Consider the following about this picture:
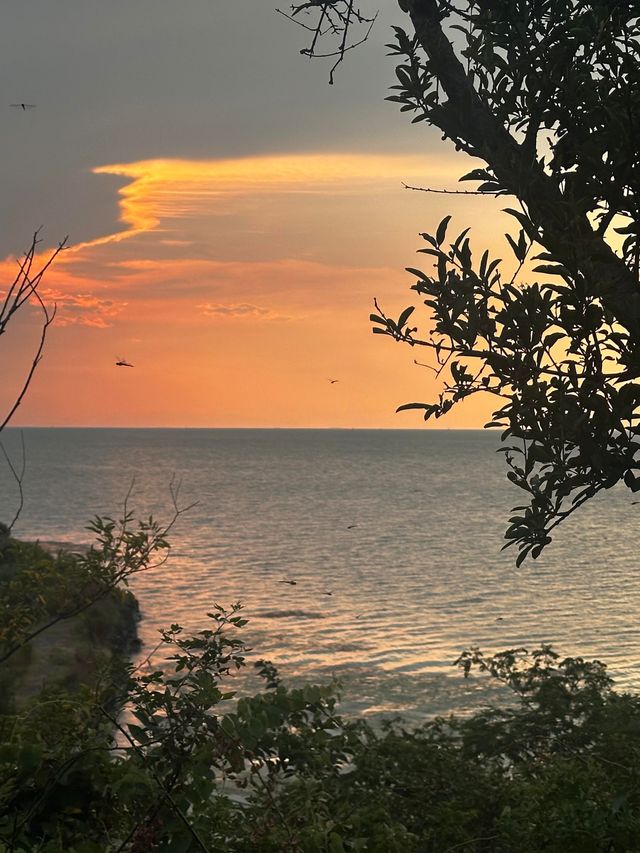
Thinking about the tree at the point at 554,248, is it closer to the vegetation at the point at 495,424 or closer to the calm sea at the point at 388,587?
the vegetation at the point at 495,424

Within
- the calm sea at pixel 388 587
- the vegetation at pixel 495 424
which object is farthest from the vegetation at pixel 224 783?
the calm sea at pixel 388 587

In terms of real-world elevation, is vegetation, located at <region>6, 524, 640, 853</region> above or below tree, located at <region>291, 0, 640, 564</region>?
below

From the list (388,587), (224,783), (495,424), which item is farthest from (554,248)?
(388,587)

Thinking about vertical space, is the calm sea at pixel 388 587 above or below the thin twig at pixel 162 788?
below

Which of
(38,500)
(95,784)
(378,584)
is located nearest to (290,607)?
(378,584)

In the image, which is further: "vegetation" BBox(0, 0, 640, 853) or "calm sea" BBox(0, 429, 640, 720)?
"calm sea" BBox(0, 429, 640, 720)

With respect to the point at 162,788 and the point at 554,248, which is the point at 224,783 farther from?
the point at 554,248

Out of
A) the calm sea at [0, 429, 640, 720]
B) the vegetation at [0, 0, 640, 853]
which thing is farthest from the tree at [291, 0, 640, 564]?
the calm sea at [0, 429, 640, 720]

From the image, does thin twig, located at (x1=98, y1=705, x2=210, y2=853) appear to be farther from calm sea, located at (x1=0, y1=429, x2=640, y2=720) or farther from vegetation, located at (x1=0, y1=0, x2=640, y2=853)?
calm sea, located at (x1=0, y1=429, x2=640, y2=720)

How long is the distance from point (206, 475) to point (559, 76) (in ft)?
575

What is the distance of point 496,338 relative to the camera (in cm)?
523

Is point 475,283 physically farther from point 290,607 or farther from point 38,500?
point 38,500

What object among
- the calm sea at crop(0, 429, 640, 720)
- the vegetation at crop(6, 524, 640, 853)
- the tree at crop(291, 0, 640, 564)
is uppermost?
the tree at crop(291, 0, 640, 564)

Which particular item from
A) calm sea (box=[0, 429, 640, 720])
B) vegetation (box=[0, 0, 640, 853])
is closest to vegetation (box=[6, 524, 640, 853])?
vegetation (box=[0, 0, 640, 853])
